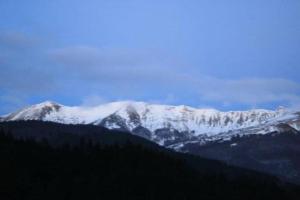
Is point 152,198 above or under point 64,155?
under

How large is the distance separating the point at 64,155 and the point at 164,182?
3558 cm

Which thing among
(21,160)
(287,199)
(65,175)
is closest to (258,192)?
(287,199)

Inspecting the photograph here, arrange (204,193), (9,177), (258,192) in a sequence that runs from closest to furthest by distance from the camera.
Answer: (9,177)
(204,193)
(258,192)

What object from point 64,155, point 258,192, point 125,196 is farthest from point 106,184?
point 258,192

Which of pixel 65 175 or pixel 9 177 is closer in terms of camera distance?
pixel 9 177

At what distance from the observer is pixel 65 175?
17262 centimetres

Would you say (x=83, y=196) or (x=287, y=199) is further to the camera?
(x=287, y=199)

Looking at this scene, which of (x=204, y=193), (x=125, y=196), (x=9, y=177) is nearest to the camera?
(x=9, y=177)

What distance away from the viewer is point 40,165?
177500 millimetres

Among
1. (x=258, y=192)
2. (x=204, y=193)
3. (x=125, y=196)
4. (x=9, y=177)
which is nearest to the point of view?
(x=9, y=177)

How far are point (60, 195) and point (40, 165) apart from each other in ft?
104

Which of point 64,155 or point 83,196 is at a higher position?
point 64,155

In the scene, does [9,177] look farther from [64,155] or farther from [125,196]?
[64,155]

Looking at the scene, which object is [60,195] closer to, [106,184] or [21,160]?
[106,184]
